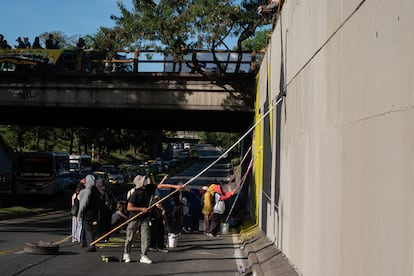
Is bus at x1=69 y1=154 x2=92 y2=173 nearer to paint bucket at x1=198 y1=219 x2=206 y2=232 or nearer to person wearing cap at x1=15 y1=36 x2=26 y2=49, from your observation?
person wearing cap at x1=15 y1=36 x2=26 y2=49

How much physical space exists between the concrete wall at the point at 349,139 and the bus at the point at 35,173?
→ 24.9 meters

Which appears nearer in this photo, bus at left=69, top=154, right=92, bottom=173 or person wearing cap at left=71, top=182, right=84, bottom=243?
person wearing cap at left=71, top=182, right=84, bottom=243

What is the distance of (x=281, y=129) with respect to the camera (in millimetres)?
12414

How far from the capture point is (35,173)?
3381 centimetres

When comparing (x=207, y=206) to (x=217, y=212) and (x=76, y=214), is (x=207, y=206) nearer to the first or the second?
(x=217, y=212)

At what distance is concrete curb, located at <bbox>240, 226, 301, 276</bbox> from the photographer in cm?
997

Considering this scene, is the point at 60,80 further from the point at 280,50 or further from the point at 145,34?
the point at 280,50

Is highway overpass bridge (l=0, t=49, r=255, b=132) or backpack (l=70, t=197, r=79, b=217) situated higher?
highway overpass bridge (l=0, t=49, r=255, b=132)

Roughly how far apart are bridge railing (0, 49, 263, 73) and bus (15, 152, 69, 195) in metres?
9.38

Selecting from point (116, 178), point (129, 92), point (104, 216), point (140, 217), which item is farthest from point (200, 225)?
point (116, 178)

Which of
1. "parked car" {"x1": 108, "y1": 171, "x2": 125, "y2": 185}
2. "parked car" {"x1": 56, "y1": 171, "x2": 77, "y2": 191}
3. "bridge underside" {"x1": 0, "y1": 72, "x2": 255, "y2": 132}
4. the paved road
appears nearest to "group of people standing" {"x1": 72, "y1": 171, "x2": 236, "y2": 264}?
the paved road

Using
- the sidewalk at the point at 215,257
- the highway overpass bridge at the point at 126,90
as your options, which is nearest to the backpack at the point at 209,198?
the sidewalk at the point at 215,257

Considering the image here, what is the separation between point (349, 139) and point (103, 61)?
19748 millimetres

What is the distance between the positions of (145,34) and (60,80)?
5.39m
